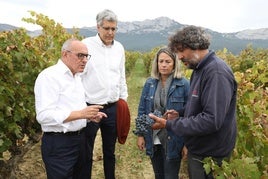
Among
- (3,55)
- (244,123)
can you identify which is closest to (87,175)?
(3,55)

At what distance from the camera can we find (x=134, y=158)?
20.2 ft

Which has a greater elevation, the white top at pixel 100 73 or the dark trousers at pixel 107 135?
the white top at pixel 100 73

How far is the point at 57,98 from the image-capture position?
292 cm

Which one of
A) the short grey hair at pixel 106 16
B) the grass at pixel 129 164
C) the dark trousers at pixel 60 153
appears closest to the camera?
→ the dark trousers at pixel 60 153

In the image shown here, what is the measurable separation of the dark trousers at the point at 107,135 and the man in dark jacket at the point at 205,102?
4.29 ft

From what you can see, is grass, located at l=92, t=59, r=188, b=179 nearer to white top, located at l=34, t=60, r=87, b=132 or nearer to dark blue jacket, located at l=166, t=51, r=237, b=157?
white top, located at l=34, t=60, r=87, b=132

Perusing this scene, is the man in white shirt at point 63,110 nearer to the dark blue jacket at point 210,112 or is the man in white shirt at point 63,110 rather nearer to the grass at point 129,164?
the dark blue jacket at point 210,112

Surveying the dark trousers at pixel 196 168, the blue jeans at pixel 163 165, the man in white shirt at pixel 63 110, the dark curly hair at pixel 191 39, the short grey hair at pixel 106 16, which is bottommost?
the blue jeans at pixel 163 165

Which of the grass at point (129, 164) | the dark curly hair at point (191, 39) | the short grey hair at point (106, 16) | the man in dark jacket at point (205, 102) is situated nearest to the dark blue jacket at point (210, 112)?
the man in dark jacket at point (205, 102)

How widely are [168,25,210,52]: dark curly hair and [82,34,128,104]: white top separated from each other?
1361mm

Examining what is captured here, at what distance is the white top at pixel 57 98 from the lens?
287 centimetres

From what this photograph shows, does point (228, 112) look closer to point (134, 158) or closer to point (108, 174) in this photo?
point (108, 174)

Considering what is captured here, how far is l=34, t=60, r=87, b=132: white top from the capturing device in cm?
287

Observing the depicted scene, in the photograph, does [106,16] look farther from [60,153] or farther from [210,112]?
[210,112]
